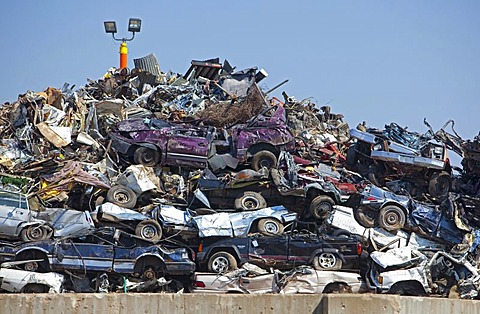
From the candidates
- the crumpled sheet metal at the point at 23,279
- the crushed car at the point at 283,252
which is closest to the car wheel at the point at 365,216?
the crushed car at the point at 283,252

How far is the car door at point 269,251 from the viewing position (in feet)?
71.9

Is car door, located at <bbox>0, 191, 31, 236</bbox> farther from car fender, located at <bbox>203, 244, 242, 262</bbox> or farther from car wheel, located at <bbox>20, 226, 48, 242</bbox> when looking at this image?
car fender, located at <bbox>203, 244, 242, 262</bbox>

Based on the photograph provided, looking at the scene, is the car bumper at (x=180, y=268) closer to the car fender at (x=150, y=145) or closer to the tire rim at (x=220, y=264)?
the tire rim at (x=220, y=264)

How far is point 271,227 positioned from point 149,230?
3.25 meters

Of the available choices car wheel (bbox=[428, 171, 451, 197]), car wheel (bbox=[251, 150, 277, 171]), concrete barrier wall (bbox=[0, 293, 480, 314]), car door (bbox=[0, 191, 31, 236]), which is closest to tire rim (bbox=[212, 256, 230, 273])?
car door (bbox=[0, 191, 31, 236])

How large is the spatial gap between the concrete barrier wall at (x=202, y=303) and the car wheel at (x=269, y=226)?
10.6 meters

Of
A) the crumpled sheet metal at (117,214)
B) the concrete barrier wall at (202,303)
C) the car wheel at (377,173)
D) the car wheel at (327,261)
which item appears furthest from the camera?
the car wheel at (377,173)

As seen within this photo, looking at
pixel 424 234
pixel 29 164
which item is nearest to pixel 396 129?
pixel 424 234

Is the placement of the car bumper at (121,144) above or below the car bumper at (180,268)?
above

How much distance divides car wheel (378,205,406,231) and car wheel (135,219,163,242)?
6.03 meters

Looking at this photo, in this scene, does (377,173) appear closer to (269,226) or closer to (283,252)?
(269,226)

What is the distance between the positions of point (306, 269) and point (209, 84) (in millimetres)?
16293

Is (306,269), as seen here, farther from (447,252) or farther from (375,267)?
(447,252)

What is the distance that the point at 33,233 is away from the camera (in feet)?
74.2
